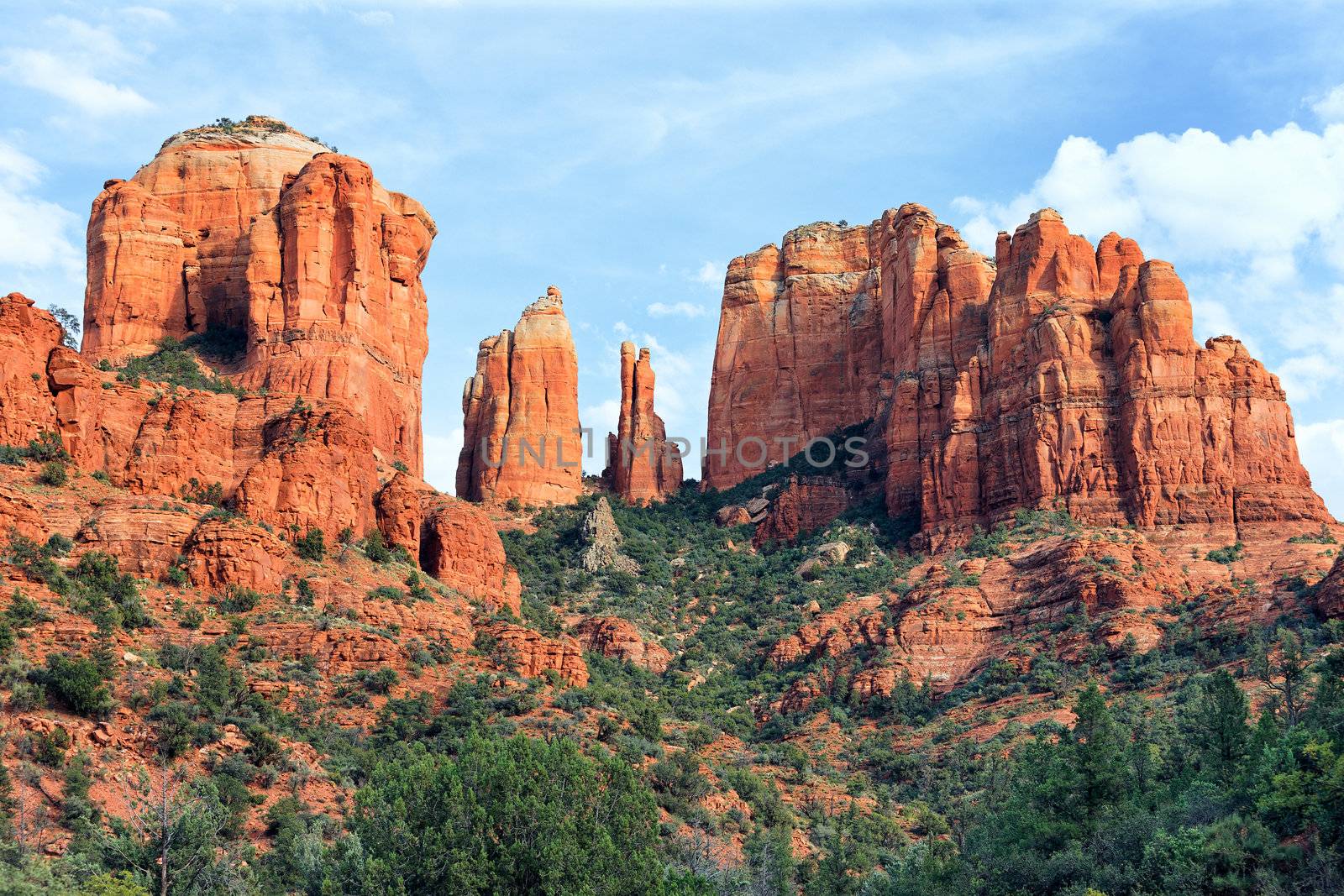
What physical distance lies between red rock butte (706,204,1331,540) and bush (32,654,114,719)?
6113cm

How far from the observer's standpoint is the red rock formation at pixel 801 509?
4897 inches

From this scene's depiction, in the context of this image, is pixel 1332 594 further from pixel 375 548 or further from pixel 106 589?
pixel 106 589

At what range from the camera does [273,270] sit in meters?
99.9

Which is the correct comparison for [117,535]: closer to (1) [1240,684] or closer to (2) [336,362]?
(2) [336,362]

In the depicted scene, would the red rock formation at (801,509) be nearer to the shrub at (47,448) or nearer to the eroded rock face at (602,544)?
the eroded rock face at (602,544)

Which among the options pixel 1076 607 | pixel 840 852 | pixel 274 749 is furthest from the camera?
pixel 1076 607

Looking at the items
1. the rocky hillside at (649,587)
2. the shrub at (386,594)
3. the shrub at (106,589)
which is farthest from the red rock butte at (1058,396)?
the shrub at (106,589)

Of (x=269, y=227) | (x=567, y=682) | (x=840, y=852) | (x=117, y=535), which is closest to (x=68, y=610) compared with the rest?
(x=117, y=535)

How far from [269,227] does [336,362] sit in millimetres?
8911

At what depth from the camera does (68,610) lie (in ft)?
224

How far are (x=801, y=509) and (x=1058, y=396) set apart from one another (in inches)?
901

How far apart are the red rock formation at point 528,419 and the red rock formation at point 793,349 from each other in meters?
12.6

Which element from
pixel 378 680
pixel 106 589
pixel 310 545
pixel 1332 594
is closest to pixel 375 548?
pixel 310 545

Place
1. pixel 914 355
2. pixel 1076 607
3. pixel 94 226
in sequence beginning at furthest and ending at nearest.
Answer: pixel 914 355 < pixel 94 226 < pixel 1076 607
